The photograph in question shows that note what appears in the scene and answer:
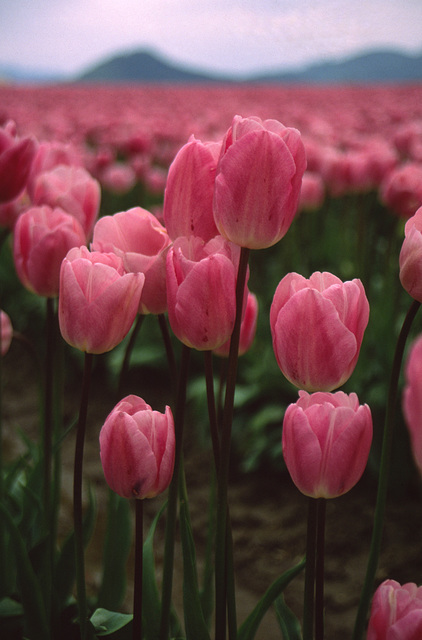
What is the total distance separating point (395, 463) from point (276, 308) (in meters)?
1.44

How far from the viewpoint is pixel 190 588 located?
659mm

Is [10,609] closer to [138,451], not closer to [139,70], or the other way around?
[138,451]

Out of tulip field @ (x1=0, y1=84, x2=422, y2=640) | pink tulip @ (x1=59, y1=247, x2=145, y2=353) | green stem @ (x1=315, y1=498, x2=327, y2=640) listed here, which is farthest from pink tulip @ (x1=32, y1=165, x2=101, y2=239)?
green stem @ (x1=315, y1=498, x2=327, y2=640)

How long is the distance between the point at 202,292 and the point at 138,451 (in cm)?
15

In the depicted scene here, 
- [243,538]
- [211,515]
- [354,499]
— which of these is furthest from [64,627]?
[354,499]

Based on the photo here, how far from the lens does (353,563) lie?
1.70 m

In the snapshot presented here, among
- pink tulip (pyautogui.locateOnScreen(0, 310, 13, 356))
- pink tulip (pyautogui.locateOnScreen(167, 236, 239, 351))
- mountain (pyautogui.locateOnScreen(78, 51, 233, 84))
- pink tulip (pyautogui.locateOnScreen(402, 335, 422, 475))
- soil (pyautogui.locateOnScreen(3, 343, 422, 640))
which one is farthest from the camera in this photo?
mountain (pyautogui.locateOnScreen(78, 51, 233, 84))

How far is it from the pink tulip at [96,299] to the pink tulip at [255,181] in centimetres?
10

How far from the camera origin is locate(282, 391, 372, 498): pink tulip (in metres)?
0.55

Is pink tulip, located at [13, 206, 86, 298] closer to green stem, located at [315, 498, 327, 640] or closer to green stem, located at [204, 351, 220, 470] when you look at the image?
green stem, located at [204, 351, 220, 470]

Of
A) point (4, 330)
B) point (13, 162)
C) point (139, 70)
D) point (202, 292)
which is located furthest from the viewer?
point (139, 70)

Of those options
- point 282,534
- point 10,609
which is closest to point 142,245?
point 10,609

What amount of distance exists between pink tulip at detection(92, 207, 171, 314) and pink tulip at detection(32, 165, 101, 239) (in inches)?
10.4

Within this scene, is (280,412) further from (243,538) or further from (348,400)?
(348,400)
